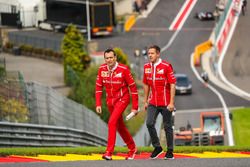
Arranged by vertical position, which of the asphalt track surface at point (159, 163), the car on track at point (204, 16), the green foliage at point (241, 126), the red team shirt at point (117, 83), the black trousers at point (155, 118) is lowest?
the green foliage at point (241, 126)

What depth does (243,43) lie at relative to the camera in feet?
257

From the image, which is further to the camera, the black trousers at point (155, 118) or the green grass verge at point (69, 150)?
the green grass verge at point (69, 150)

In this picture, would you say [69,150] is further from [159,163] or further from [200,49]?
[200,49]

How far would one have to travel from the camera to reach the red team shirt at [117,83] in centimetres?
1909

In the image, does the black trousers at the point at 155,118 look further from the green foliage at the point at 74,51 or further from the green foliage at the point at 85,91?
the green foliage at the point at 74,51

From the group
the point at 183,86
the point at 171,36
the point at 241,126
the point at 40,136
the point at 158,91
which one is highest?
the point at 171,36

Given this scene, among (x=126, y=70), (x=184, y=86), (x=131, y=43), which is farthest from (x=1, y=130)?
(x=131, y=43)

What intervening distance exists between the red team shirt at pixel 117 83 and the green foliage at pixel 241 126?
99.0 ft

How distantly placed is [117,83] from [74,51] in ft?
165

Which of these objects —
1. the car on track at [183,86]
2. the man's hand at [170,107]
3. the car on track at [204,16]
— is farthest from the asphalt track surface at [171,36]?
the man's hand at [170,107]

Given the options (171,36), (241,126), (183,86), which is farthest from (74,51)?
(171,36)

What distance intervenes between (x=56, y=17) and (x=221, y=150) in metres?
65.1

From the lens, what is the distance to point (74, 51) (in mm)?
69250

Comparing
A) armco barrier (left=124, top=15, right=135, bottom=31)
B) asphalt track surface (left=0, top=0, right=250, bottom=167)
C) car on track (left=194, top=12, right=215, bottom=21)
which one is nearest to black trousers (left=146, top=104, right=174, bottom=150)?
asphalt track surface (left=0, top=0, right=250, bottom=167)
